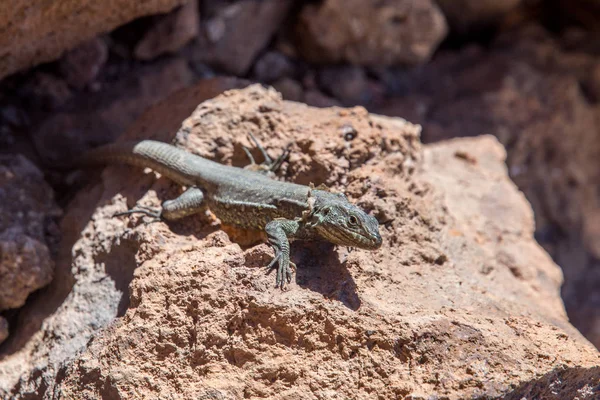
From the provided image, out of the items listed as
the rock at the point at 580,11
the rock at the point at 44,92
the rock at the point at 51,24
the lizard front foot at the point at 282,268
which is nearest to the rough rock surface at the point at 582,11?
the rock at the point at 580,11

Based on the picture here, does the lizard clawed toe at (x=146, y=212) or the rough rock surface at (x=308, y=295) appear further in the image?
the lizard clawed toe at (x=146, y=212)

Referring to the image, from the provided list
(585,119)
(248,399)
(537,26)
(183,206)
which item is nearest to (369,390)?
(248,399)

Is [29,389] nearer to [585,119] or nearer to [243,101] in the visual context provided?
[243,101]

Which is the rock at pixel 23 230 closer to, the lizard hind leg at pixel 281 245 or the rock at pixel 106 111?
the rock at pixel 106 111

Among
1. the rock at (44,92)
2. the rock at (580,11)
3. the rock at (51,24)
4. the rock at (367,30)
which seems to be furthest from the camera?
the rock at (580,11)

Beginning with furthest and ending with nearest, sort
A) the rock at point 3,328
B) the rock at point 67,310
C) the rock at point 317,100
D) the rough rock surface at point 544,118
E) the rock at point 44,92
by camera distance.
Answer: the rough rock surface at point 544,118 → the rock at point 44,92 → the rock at point 317,100 → the rock at point 3,328 → the rock at point 67,310

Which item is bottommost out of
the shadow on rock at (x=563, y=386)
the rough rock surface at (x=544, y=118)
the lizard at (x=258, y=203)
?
the rough rock surface at (x=544, y=118)

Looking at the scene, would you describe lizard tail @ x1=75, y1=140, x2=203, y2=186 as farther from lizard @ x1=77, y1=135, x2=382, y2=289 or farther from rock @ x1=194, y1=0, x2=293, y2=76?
rock @ x1=194, y1=0, x2=293, y2=76

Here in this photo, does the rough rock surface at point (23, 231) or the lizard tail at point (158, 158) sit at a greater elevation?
the lizard tail at point (158, 158)
